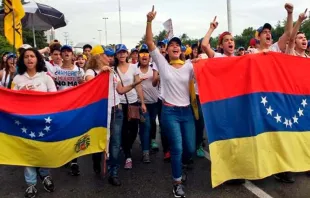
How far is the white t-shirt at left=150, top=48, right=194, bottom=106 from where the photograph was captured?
14.2ft

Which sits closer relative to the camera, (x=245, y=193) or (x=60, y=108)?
(x=245, y=193)

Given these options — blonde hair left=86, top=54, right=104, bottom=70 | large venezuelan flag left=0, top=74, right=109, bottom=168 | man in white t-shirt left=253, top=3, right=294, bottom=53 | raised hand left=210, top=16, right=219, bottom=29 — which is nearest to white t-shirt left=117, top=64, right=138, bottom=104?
blonde hair left=86, top=54, right=104, bottom=70

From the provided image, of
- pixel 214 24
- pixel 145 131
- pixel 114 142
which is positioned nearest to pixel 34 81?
pixel 114 142

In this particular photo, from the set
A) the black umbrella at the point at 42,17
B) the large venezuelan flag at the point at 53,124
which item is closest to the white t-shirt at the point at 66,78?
the large venezuelan flag at the point at 53,124

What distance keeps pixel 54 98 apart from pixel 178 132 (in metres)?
1.68

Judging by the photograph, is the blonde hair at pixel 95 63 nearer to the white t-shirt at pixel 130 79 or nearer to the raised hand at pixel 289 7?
the white t-shirt at pixel 130 79

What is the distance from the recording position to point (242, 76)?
4.46 metres

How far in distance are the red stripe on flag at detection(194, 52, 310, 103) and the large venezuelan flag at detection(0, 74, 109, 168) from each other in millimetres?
1350

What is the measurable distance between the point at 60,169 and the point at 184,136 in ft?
7.51

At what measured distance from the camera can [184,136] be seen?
14.4 ft

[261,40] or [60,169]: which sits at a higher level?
[261,40]

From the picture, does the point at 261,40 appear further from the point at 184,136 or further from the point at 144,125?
the point at 144,125

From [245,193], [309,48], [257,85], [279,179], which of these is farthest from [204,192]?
[309,48]

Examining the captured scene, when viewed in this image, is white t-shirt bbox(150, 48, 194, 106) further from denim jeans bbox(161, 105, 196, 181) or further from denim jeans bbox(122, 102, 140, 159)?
denim jeans bbox(122, 102, 140, 159)
